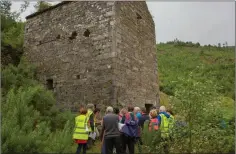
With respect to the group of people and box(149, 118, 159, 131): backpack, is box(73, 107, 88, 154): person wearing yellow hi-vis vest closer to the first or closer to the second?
the group of people

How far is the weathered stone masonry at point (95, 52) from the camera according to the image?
31.2ft

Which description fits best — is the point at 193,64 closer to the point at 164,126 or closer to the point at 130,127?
the point at 164,126

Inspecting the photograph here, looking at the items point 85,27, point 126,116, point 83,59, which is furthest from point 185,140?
point 85,27

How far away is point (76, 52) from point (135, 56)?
2.25 m

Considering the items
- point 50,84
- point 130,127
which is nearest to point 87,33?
point 50,84

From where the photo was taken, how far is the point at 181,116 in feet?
21.6

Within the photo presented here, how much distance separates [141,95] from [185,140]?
441 cm

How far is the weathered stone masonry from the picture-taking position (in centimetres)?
951

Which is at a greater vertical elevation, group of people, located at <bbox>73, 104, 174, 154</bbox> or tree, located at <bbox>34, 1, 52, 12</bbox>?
tree, located at <bbox>34, 1, 52, 12</bbox>

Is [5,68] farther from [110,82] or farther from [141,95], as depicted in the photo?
[141,95]

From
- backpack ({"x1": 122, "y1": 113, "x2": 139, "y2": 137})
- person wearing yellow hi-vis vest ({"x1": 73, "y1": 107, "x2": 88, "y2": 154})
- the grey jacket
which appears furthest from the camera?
backpack ({"x1": 122, "y1": 113, "x2": 139, "y2": 137})

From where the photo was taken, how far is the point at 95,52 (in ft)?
32.3

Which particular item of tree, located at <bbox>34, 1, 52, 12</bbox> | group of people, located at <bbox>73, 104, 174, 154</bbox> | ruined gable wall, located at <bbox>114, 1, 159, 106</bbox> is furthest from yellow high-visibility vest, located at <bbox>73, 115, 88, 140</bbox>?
tree, located at <bbox>34, 1, 52, 12</bbox>

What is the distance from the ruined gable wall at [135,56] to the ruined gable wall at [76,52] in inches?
16.5
